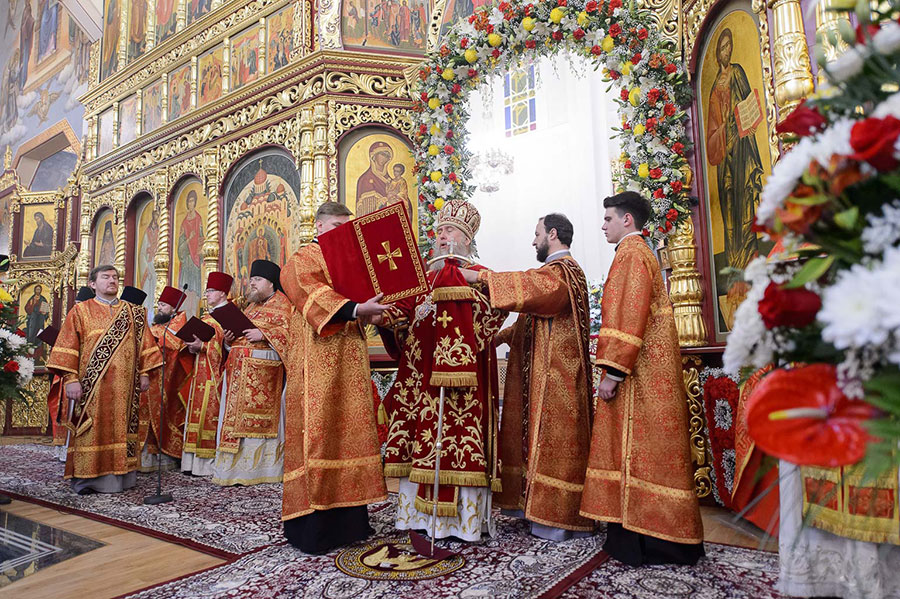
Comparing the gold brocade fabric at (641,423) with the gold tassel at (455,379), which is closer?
the gold brocade fabric at (641,423)

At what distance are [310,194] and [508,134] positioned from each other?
208 inches

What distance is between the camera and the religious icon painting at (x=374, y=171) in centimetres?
782

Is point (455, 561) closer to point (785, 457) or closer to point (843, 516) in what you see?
point (843, 516)

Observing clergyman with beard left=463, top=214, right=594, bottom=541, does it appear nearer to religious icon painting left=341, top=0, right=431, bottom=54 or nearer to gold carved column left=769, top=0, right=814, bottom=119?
gold carved column left=769, top=0, right=814, bottom=119

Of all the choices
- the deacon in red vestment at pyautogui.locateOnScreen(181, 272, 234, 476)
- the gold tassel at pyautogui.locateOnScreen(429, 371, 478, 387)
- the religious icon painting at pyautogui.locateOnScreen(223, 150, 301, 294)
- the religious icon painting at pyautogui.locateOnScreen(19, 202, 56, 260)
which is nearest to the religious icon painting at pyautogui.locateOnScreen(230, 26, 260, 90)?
the religious icon painting at pyautogui.locateOnScreen(223, 150, 301, 294)

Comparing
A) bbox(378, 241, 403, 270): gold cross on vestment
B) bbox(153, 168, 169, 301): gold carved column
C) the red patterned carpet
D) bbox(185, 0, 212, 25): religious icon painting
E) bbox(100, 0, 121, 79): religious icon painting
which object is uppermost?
bbox(100, 0, 121, 79): religious icon painting

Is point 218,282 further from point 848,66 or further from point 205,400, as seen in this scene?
point 848,66

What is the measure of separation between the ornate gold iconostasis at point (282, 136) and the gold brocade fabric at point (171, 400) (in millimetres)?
1693

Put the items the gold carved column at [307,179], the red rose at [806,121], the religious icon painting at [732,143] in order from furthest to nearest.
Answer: the gold carved column at [307,179]
the religious icon painting at [732,143]
the red rose at [806,121]


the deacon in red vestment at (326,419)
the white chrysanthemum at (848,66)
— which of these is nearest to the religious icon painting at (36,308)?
the deacon in red vestment at (326,419)

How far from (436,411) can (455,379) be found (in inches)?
11.3

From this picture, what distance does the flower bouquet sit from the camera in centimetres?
101

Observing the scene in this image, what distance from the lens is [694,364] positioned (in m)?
4.85

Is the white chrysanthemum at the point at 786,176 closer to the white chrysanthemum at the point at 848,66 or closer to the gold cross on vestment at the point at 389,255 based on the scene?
the white chrysanthemum at the point at 848,66
